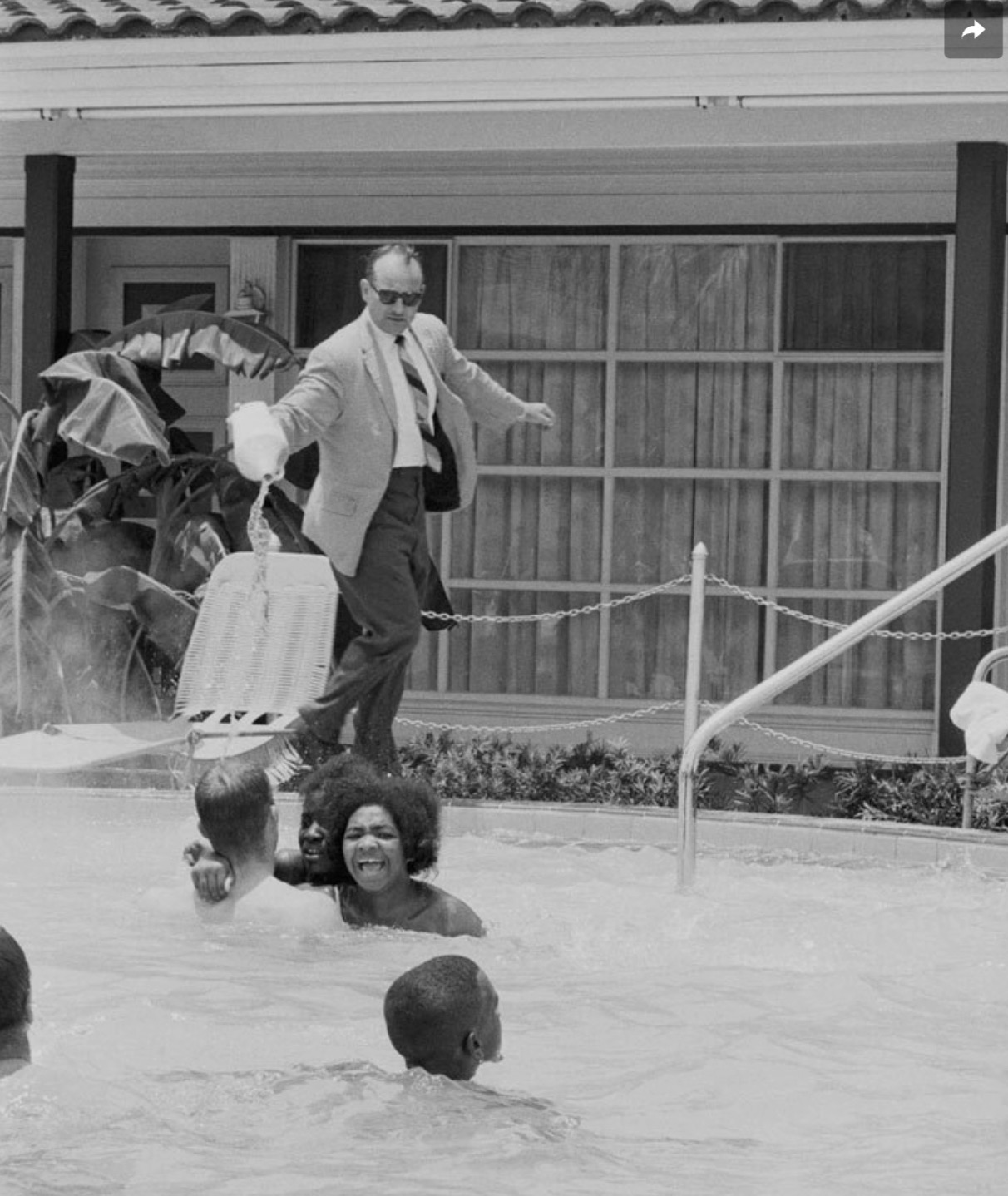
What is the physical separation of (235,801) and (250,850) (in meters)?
0.22

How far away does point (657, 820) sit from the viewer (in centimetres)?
1076

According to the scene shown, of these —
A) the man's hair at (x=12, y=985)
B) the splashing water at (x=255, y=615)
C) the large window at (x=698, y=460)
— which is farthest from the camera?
the large window at (x=698, y=460)

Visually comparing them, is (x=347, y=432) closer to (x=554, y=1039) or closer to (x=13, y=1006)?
(x=554, y=1039)

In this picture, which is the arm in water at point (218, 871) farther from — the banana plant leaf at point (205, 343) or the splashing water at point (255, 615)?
the banana plant leaf at point (205, 343)

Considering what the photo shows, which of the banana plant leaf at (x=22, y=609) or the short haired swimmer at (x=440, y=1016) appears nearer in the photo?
the short haired swimmer at (x=440, y=1016)

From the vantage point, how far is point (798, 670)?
852 cm

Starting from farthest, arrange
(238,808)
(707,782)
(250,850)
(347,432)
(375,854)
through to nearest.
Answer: (707,782) → (347,432) → (250,850) → (238,808) → (375,854)

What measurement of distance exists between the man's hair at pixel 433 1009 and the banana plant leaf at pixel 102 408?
24.1ft

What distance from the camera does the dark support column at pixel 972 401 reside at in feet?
40.4

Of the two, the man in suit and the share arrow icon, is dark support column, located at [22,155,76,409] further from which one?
the share arrow icon

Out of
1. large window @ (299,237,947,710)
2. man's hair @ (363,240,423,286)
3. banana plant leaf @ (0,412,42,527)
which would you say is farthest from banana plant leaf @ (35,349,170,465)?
large window @ (299,237,947,710)

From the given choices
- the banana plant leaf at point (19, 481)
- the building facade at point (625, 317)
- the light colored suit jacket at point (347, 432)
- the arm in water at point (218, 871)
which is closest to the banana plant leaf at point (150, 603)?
the banana plant leaf at point (19, 481)

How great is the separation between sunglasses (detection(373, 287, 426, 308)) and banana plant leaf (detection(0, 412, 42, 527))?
3.12 metres

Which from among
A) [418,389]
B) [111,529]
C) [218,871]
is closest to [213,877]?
[218,871]
